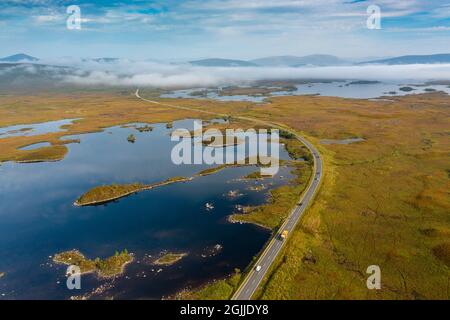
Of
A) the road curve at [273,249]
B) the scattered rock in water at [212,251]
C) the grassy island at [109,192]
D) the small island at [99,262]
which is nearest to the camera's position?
the road curve at [273,249]

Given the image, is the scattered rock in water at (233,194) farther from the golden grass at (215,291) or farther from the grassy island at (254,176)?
the golden grass at (215,291)

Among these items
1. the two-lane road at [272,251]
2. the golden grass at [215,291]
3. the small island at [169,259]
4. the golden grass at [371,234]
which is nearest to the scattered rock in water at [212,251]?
the small island at [169,259]

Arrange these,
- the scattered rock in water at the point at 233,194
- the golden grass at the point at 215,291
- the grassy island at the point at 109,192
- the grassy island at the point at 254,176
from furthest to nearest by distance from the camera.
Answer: the grassy island at the point at 254,176
the scattered rock in water at the point at 233,194
the grassy island at the point at 109,192
the golden grass at the point at 215,291

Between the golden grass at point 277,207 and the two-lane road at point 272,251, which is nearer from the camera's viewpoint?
the two-lane road at point 272,251

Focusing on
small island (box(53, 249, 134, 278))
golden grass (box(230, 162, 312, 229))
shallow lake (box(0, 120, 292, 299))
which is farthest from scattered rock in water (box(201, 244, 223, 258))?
small island (box(53, 249, 134, 278))

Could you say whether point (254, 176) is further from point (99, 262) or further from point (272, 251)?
point (99, 262)

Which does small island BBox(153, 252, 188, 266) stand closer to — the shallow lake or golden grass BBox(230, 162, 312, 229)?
the shallow lake

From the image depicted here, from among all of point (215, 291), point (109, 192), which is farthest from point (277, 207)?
point (109, 192)

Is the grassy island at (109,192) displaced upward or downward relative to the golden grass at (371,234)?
upward
